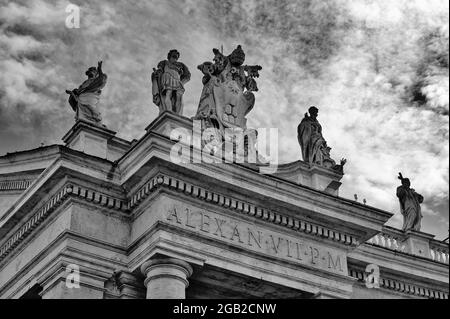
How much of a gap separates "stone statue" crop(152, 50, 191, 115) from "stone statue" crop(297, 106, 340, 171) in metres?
3.74

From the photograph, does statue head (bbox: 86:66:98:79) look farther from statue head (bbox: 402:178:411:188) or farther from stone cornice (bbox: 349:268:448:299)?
statue head (bbox: 402:178:411:188)

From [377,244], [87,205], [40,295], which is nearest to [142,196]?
[87,205]

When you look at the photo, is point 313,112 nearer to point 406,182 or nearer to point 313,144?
point 313,144

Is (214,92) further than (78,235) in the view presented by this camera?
Yes

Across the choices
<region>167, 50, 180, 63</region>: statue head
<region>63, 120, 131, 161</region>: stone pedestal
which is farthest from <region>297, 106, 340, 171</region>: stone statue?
<region>63, 120, 131, 161</region>: stone pedestal

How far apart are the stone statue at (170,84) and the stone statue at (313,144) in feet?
12.3

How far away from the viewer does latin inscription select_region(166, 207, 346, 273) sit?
1812 centimetres

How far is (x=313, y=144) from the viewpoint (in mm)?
22344

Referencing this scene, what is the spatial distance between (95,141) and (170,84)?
2.31 meters

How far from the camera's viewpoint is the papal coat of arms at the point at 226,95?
20594 millimetres

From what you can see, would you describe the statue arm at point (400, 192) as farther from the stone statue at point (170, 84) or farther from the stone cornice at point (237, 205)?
the stone statue at point (170, 84)
